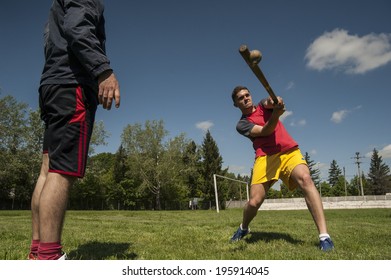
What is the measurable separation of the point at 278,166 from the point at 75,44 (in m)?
3.20

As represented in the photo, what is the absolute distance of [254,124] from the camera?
16.2 ft

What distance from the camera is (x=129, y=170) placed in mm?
61375

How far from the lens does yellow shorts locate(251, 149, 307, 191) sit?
466 cm

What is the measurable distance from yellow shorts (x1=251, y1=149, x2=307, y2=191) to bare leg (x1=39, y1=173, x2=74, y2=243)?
2934 mm

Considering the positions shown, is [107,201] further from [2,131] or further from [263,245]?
[263,245]

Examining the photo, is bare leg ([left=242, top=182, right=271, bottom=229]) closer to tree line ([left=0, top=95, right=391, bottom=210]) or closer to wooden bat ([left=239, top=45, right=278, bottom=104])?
wooden bat ([left=239, top=45, right=278, bottom=104])

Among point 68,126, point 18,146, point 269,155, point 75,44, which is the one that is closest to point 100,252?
point 68,126

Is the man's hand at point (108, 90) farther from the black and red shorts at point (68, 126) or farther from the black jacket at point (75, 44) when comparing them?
the black and red shorts at point (68, 126)

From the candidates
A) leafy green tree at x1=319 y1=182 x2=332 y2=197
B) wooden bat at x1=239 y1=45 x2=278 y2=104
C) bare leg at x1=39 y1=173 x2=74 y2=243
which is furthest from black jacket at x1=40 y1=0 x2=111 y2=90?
leafy green tree at x1=319 y1=182 x2=332 y2=197

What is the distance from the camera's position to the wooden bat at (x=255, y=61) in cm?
350

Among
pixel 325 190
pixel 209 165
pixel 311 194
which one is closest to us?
pixel 311 194

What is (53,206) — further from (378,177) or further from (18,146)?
(378,177)
